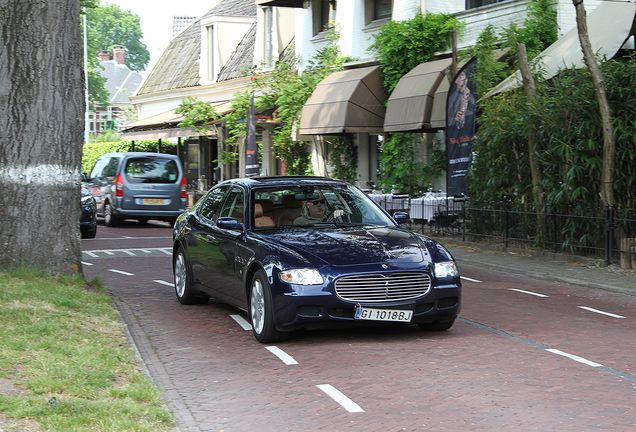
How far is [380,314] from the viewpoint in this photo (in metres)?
7.57

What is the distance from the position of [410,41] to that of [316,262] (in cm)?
1706

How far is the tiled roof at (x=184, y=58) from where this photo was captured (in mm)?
40188

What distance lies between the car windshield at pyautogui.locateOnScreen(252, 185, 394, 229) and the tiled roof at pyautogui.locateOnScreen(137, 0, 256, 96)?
101ft

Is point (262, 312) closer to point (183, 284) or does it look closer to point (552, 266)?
point (183, 284)

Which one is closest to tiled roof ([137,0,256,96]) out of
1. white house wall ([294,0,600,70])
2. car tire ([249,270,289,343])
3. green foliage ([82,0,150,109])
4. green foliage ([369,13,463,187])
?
white house wall ([294,0,600,70])

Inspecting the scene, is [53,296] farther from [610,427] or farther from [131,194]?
[131,194]

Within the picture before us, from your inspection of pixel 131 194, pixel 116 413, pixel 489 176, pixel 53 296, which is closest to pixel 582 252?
pixel 489 176

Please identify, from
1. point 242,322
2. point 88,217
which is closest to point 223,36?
point 88,217

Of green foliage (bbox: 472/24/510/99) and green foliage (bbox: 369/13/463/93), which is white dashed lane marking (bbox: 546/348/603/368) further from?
green foliage (bbox: 369/13/463/93)

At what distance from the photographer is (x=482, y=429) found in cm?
525

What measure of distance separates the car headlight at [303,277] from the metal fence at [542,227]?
748 cm

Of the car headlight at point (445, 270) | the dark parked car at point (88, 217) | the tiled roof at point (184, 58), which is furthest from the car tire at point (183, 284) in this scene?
the tiled roof at point (184, 58)

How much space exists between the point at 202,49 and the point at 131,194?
18430 mm

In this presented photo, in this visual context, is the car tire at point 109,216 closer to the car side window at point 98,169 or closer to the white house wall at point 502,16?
the car side window at point 98,169
